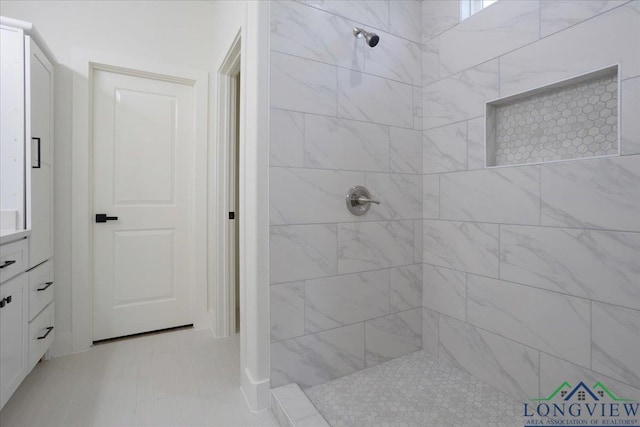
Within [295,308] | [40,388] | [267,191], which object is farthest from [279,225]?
[40,388]

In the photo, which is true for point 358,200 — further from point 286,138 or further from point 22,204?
point 22,204

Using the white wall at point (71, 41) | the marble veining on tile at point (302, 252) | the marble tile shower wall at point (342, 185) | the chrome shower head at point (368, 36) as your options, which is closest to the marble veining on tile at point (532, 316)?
the marble tile shower wall at point (342, 185)

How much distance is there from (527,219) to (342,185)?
87cm

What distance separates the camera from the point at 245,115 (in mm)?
1557

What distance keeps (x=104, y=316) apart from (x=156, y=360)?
0.61 metres

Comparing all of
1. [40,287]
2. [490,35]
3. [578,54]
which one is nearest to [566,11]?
[578,54]

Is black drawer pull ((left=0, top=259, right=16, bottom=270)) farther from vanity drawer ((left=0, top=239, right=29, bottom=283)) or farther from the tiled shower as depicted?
the tiled shower

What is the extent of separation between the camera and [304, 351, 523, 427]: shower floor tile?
128cm

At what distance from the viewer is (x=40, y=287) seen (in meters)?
1.74

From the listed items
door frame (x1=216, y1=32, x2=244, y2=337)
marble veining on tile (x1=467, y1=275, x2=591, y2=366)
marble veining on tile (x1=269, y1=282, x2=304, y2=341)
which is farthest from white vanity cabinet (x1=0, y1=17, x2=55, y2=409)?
marble veining on tile (x1=467, y1=275, x2=591, y2=366)

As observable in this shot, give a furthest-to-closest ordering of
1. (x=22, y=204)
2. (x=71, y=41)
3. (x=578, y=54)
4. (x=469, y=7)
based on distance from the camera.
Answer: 1. (x=71, y=41)
2. (x=469, y=7)
3. (x=22, y=204)
4. (x=578, y=54)

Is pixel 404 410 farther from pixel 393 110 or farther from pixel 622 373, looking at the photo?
pixel 393 110

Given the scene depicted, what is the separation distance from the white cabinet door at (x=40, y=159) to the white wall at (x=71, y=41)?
101 millimetres

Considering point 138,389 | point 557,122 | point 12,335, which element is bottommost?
point 138,389
